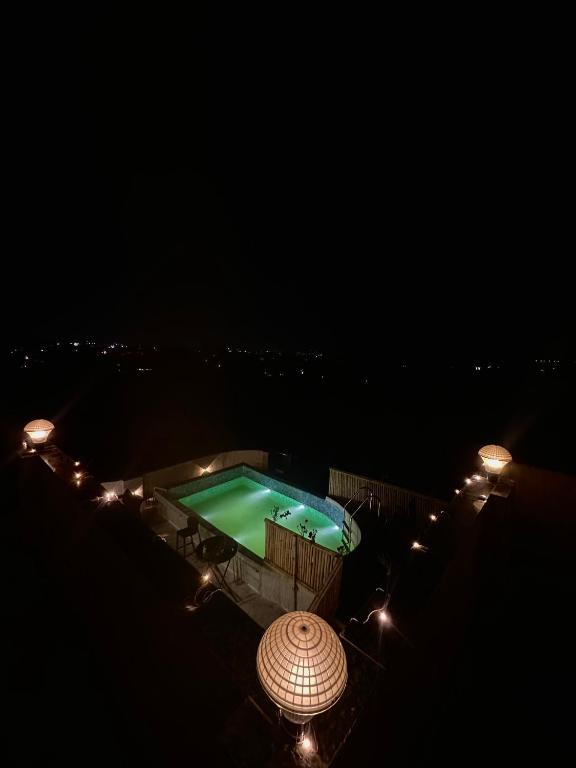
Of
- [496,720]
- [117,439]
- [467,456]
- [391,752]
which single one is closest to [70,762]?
[391,752]

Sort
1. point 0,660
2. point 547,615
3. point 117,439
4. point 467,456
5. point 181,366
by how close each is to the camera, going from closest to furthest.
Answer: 1. point 0,660
2. point 547,615
3. point 467,456
4. point 117,439
5. point 181,366

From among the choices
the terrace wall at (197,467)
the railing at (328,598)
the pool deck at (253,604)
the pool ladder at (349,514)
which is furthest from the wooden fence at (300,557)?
the terrace wall at (197,467)

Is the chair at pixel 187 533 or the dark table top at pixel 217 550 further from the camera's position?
the chair at pixel 187 533

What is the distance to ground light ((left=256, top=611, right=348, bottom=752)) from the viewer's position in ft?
4.45

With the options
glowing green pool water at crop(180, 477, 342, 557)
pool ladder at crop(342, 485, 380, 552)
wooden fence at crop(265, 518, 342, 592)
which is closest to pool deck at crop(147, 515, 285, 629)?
wooden fence at crop(265, 518, 342, 592)

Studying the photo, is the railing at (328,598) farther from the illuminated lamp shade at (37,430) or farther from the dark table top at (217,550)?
the illuminated lamp shade at (37,430)

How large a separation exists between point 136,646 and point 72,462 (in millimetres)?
3945

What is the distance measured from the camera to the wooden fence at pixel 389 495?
7.57 m

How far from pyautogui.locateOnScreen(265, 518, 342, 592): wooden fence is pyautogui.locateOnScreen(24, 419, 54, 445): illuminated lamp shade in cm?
461

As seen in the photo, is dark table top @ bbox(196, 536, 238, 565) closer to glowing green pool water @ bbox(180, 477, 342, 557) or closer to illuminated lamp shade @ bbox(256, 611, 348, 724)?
glowing green pool water @ bbox(180, 477, 342, 557)

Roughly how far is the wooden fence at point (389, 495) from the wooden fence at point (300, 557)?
2.97 m

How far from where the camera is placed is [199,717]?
5.33ft

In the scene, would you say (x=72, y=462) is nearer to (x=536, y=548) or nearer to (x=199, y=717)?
(x=199, y=717)

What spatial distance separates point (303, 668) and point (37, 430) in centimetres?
581
